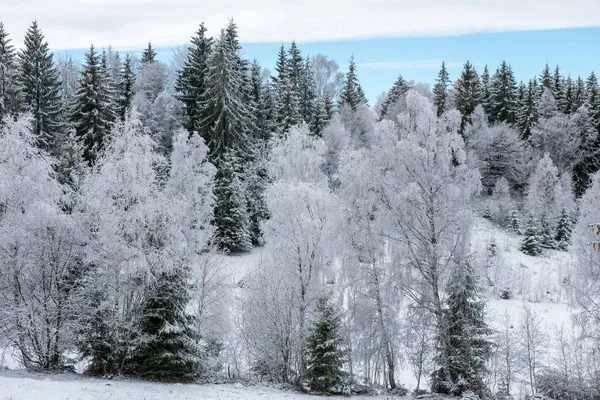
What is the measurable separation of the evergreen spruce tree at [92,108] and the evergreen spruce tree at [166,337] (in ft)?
71.6

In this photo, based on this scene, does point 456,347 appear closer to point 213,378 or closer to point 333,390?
point 333,390

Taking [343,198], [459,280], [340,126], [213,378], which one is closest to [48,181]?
[213,378]

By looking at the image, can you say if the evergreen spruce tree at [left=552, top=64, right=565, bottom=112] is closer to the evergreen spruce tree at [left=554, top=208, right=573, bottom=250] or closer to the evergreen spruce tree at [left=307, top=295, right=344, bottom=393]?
the evergreen spruce tree at [left=554, top=208, right=573, bottom=250]

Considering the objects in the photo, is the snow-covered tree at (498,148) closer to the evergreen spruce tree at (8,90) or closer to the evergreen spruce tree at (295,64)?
the evergreen spruce tree at (295,64)

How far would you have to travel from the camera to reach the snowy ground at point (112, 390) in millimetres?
14758

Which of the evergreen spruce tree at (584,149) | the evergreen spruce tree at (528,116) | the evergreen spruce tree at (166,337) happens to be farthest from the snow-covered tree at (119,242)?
the evergreen spruce tree at (528,116)

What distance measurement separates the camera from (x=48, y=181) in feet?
66.9

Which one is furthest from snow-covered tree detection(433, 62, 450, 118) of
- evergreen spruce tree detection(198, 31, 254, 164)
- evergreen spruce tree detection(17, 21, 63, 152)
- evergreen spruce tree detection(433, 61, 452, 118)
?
evergreen spruce tree detection(17, 21, 63, 152)

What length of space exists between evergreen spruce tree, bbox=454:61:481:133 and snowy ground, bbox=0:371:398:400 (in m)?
50.9

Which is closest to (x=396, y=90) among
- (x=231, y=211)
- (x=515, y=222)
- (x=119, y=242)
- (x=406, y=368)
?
(x=515, y=222)

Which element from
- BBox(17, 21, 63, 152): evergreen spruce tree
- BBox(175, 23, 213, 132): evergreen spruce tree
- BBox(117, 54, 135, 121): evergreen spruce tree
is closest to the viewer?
BBox(17, 21, 63, 152): evergreen spruce tree

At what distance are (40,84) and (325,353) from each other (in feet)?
134

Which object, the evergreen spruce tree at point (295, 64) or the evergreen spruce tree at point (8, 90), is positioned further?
the evergreen spruce tree at point (295, 64)

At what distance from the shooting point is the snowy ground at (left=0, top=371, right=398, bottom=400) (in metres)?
14.8
